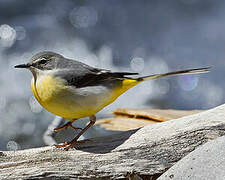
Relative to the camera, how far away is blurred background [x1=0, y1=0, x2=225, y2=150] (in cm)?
903

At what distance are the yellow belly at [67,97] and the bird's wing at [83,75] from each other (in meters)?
0.07

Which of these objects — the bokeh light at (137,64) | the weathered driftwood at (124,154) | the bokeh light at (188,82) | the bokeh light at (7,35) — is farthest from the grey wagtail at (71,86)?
the bokeh light at (7,35)

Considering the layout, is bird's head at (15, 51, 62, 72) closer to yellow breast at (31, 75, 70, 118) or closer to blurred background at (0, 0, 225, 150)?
yellow breast at (31, 75, 70, 118)

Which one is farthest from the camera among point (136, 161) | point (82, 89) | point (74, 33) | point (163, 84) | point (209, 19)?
point (209, 19)

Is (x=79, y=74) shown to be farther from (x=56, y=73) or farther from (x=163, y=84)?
(x=163, y=84)

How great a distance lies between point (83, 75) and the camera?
4.27m

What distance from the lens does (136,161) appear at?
3.70 m

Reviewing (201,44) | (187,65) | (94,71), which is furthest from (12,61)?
(94,71)

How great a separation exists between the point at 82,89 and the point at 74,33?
6.99m

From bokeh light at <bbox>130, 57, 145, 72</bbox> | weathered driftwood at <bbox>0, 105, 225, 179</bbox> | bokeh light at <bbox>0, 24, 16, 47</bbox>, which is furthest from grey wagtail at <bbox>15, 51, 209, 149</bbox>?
bokeh light at <bbox>0, 24, 16, 47</bbox>

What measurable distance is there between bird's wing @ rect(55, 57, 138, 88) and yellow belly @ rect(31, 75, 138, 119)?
0.07m

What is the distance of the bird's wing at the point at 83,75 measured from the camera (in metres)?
4.19

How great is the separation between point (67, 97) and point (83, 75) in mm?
345

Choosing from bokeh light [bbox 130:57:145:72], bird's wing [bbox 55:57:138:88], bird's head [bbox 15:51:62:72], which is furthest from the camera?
bokeh light [bbox 130:57:145:72]
